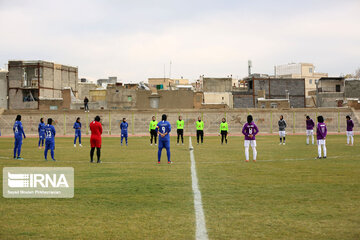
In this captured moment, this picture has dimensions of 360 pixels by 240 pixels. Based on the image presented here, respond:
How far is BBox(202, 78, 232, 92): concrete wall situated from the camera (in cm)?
9069

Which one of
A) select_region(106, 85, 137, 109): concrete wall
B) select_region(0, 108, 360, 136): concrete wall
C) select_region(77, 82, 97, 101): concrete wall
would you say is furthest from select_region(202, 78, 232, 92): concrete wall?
select_region(0, 108, 360, 136): concrete wall

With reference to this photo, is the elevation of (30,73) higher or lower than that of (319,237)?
higher

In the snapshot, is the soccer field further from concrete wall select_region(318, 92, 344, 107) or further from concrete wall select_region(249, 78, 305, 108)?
concrete wall select_region(249, 78, 305, 108)

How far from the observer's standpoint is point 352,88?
76.4m

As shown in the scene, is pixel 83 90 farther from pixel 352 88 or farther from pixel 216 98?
pixel 352 88

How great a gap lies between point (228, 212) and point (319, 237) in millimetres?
1906

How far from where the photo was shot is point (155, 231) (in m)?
6.21

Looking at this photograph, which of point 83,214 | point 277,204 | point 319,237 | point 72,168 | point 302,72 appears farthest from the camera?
point 302,72

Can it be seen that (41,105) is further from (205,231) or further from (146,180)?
(205,231)

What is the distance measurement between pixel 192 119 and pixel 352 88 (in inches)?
1384

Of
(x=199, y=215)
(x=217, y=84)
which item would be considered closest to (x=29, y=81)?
(x=217, y=84)

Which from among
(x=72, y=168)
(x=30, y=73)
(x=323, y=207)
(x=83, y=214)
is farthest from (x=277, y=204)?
(x=30, y=73)

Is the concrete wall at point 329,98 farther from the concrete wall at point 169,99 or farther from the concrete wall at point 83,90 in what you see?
the concrete wall at point 83,90

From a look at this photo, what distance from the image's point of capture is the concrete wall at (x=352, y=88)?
76188 millimetres
